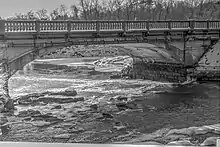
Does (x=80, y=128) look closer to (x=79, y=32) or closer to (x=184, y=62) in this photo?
(x=79, y=32)

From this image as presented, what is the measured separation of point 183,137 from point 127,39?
1630 millimetres

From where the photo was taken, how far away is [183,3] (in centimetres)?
340

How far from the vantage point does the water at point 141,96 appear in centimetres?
332

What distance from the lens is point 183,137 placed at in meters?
3.11

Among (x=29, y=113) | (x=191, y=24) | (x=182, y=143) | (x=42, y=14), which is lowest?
(x=182, y=143)

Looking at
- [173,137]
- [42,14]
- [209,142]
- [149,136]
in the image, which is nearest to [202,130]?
[209,142]

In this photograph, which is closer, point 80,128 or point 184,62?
point 80,128

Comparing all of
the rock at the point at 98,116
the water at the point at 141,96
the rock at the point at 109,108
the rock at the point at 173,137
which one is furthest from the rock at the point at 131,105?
the rock at the point at 173,137

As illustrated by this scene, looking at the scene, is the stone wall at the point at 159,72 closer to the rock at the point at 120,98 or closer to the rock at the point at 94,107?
the rock at the point at 120,98

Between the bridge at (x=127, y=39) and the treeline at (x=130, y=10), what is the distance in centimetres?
9

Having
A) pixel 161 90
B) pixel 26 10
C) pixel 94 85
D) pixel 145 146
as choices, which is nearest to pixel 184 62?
pixel 161 90

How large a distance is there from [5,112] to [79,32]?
1321 mm

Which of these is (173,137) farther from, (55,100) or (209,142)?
(55,100)

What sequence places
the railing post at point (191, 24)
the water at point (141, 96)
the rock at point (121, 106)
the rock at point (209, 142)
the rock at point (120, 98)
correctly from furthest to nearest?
the railing post at point (191, 24), the rock at point (120, 98), the rock at point (121, 106), the water at point (141, 96), the rock at point (209, 142)
